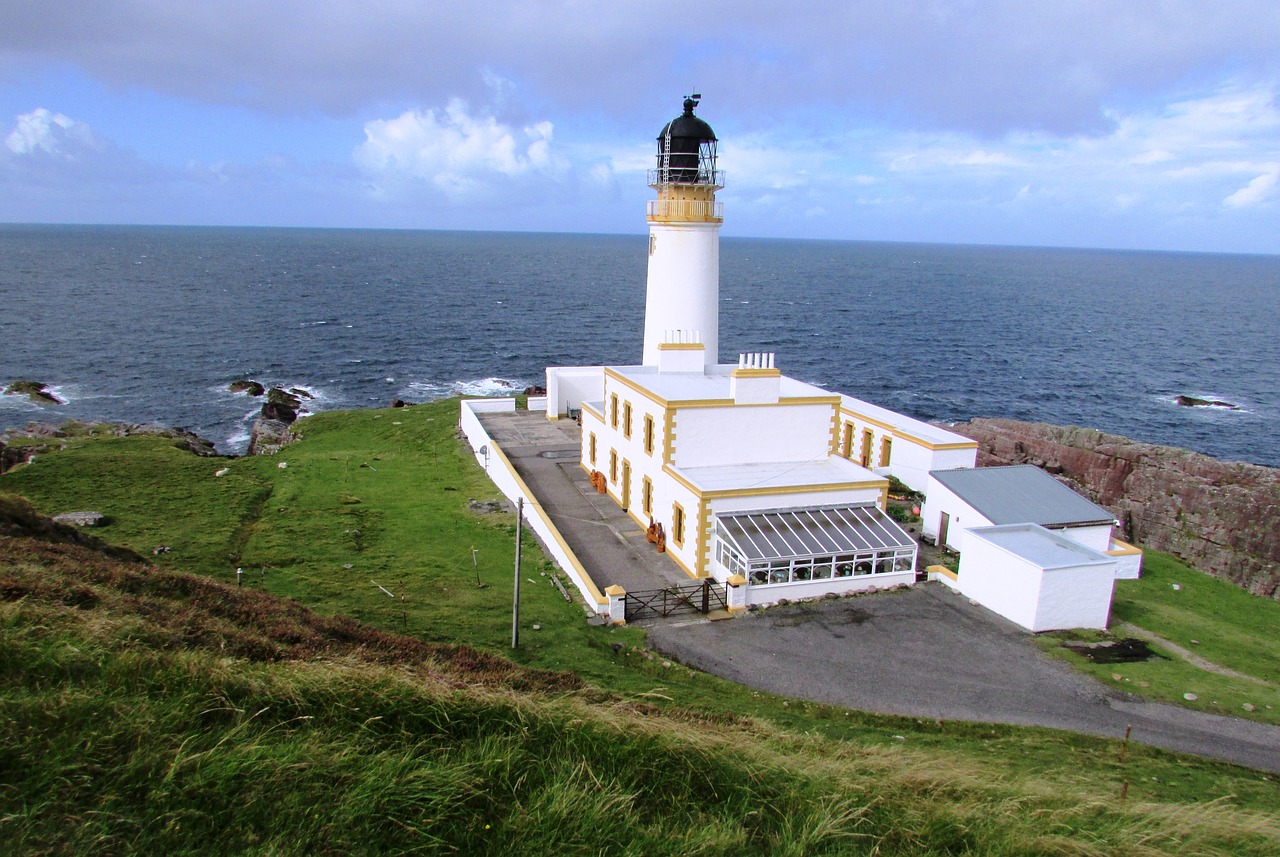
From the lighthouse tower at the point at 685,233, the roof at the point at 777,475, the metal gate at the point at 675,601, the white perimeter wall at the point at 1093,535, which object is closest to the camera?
the metal gate at the point at 675,601

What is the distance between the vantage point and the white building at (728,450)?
21625 mm

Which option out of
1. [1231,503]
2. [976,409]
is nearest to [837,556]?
[1231,503]

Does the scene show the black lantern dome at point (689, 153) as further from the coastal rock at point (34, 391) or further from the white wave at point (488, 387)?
the coastal rock at point (34, 391)

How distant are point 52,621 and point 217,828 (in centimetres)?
423

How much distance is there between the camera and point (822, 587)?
21156 mm

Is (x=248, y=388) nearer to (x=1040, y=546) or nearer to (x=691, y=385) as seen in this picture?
(x=691, y=385)

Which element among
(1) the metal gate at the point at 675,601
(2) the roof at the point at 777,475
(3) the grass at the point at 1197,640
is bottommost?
(3) the grass at the point at 1197,640

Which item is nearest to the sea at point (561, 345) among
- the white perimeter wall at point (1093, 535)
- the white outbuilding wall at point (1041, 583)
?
the white perimeter wall at point (1093, 535)

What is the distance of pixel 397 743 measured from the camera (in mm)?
8273

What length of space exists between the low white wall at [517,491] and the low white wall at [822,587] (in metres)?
3.97

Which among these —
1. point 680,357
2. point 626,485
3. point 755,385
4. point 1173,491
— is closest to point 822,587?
point 755,385

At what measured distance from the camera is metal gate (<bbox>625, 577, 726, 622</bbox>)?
65.8ft

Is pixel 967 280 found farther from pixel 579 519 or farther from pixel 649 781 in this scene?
pixel 649 781

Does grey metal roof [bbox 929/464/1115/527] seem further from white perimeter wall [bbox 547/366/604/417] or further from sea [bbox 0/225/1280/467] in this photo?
sea [bbox 0/225/1280/467]
